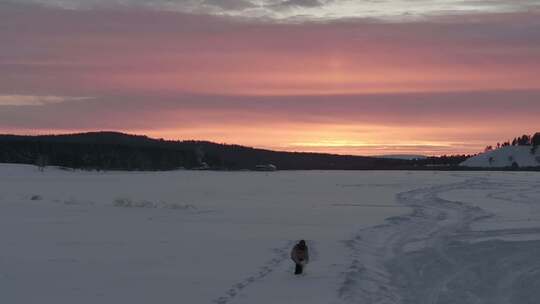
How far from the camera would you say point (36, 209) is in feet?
82.9

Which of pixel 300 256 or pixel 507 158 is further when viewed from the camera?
pixel 507 158

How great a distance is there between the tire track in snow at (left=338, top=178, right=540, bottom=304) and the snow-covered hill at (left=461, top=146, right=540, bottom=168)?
164m

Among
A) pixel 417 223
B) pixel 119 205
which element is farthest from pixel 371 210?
pixel 119 205

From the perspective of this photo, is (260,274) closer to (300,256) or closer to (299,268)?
(299,268)

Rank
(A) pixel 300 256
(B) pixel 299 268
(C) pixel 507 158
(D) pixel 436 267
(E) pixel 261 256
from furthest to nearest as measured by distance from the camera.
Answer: (C) pixel 507 158 → (E) pixel 261 256 → (D) pixel 436 267 → (B) pixel 299 268 → (A) pixel 300 256

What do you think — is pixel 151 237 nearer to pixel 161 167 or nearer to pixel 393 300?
pixel 393 300

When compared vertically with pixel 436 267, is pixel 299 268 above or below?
above

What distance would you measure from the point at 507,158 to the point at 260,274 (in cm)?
18217

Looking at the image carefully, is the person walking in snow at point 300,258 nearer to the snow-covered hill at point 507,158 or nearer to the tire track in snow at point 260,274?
the tire track in snow at point 260,274

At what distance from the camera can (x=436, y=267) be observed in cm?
1439

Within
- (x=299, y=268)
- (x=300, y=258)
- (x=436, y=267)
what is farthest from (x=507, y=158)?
(x=300, y=258)

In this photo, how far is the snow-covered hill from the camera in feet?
587

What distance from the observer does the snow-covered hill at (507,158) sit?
179 metres

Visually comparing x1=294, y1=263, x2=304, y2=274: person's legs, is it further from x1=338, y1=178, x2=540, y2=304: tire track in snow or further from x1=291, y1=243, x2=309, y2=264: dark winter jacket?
x1=338, y1=178, x2=540, y2=304: tire track in snow
